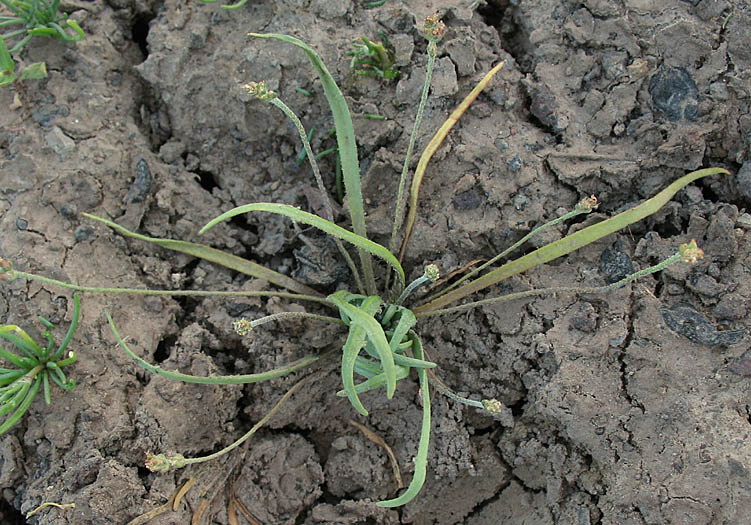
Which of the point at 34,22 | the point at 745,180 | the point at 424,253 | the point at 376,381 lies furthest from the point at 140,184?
the point at 745,180

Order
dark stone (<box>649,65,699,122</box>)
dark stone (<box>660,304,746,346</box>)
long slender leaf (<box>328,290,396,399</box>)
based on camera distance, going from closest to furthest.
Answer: long slender leaf (<box>328,290,396,399</box>)
dark stone (<box>660,304,746,346</box>)
dark stone (<box>649,65,699,122</box>)

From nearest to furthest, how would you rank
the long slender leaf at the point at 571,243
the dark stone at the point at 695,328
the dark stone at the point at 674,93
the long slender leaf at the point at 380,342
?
the long slender leaf at the point at 380,342, the dark stone at the point at 695,328, the long slender leaf at the point at 571,243, the dark stone at the point at 674,93

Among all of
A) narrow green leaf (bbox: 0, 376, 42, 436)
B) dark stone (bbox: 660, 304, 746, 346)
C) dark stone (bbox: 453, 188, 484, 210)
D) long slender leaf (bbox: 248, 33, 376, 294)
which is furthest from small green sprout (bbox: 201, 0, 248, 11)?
dark stone (bbox: 660, 304, 746, 346)

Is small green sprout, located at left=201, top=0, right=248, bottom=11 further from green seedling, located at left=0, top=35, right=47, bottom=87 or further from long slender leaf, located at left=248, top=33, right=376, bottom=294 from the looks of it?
green seedling, located at left=0, top=35, right=47, bottom=87

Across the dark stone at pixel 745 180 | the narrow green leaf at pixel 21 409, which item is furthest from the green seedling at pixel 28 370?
the dark stone at pixel 745 180

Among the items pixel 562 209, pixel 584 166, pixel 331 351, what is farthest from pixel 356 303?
pixel 584 166

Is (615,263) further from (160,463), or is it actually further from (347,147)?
(160,463)

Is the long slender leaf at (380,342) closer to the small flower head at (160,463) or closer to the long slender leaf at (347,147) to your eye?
the long slender leaf at (347,147)
